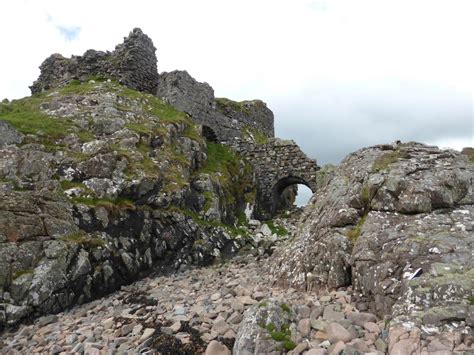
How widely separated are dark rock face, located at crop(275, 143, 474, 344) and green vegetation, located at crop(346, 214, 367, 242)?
0.03m

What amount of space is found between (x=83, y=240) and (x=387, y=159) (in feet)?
33.7

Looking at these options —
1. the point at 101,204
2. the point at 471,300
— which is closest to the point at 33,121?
the point at 101,204

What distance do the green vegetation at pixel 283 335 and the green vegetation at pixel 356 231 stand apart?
10.7 feet

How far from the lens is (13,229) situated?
1197 cm

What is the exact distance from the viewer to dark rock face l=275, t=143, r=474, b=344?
688 cm

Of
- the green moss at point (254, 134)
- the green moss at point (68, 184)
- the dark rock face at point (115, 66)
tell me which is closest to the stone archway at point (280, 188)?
the green moss at point (254, 134)

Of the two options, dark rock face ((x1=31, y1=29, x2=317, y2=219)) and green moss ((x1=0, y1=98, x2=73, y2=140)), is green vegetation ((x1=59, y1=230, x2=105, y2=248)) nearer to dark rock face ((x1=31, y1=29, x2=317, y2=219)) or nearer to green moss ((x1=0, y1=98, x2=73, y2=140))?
green moss ((x1=0, y1=98, x2=73, y2=140))

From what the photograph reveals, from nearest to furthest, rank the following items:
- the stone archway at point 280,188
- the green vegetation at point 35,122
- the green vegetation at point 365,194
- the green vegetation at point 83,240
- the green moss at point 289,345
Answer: the green moss at point 289,345 → the green vegetation at point 365,194 → the green vegetation at point 83,240 → the green vegetation at point 35,122 → the stone archway at point 280,188

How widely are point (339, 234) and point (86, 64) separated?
24081mm

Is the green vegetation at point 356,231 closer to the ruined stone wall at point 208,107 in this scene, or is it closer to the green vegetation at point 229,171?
the green vegetation at point 229,171

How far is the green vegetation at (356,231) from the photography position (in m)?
9.61

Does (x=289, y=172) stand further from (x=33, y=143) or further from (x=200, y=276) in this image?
(x=33, y=143)

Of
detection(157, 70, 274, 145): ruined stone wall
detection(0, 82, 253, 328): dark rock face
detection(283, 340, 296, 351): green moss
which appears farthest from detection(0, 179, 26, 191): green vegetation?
detection(157, 70, 274, 145): ruined stone wall

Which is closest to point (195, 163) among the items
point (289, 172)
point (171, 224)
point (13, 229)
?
point (171, 224)
